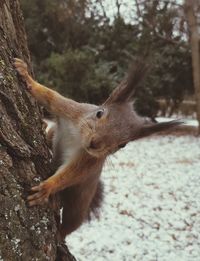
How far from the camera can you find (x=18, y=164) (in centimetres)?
160

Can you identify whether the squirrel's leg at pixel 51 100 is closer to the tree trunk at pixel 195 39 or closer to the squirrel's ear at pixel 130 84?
the squirrel's ear at pixel 130 84

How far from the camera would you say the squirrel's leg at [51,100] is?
6.45 feet

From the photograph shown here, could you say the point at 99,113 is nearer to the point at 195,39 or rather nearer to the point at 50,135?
the point at 50,135

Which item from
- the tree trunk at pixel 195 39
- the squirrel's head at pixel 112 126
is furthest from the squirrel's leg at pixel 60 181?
the tree trunk at pixel 195 39

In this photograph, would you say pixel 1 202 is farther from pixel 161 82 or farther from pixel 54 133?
pixel 161 82

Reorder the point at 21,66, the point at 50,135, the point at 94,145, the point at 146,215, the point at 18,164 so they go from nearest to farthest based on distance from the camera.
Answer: the point at 18,164 → the point at 21,66 → the point at 94,145 → the point at 50,135 → the point at 146,215

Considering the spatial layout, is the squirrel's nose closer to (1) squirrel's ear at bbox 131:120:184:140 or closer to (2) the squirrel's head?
(2) the squirrel's head

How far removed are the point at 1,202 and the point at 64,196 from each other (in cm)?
74

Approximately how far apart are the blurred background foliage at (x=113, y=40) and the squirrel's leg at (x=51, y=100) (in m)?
9.47

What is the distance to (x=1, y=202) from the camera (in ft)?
4.81

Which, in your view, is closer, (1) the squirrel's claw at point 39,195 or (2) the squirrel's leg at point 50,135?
(1) the squirrel's claw at point 39,195

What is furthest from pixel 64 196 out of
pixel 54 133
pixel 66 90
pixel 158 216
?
pixel 66 90

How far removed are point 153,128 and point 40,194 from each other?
0.65 metres

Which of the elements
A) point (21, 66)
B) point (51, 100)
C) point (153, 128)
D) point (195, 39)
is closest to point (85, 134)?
point (51, 100)
